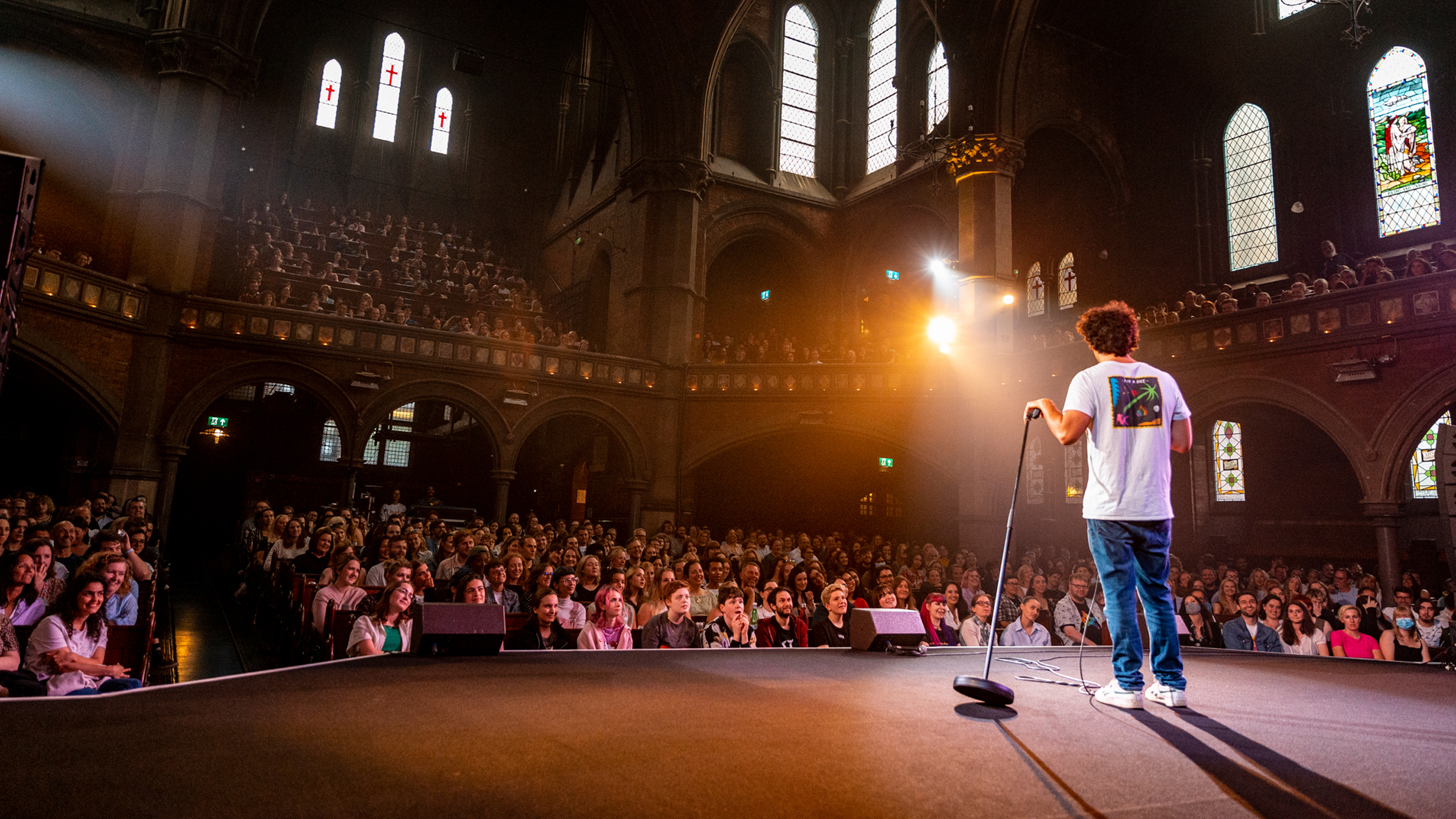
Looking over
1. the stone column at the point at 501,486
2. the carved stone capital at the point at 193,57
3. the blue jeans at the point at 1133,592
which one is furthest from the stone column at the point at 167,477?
the blue jeans at the point at 1133,592

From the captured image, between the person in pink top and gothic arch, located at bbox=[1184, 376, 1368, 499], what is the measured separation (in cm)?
678

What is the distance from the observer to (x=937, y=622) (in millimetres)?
7711

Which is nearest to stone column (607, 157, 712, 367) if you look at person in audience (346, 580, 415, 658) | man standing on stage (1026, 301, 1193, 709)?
person in audience (346, 580, 415, 658)

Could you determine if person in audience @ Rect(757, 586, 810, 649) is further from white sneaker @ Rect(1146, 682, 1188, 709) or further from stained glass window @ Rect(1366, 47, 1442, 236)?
stained glass window @ Rect(1366, 47, 1442, 236)

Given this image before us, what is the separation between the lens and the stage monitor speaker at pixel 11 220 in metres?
3.23

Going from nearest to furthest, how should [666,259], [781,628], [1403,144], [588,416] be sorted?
[781,628] → [1403,144] → [588,416] → [666,259]

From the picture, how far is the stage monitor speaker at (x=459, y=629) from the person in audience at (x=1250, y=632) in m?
6.53

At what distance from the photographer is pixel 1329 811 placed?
2172mm

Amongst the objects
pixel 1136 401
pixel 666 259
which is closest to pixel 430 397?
pixel 666 259

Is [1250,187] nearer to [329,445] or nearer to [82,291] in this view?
[82,291]

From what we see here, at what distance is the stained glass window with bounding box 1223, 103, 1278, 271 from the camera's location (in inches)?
738

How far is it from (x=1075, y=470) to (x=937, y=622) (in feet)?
43.9

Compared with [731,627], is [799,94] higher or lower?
higher

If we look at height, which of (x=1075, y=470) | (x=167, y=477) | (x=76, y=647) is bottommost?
Result: (x=76, y=647)
